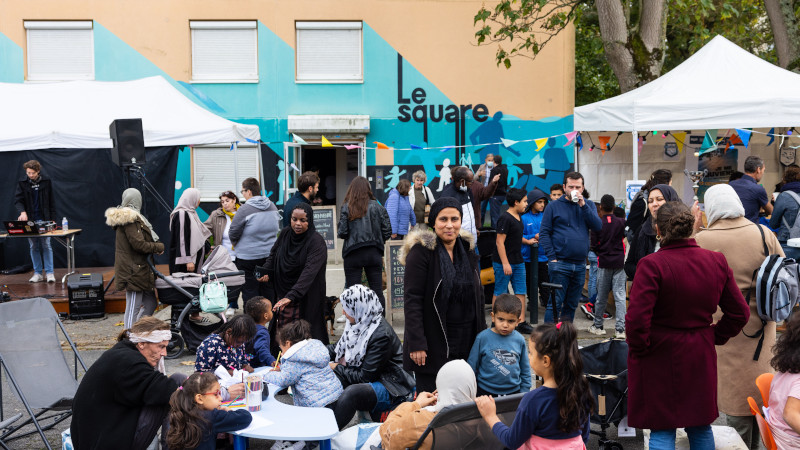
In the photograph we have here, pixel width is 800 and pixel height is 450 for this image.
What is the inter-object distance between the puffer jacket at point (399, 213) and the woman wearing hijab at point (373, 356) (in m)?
5.88

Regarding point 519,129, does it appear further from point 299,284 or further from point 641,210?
point 299,284

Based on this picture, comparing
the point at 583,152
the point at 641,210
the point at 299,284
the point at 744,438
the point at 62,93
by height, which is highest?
the point at 62,93

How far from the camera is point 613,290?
Result: 27.4 feet

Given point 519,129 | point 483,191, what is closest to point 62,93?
point 483,191

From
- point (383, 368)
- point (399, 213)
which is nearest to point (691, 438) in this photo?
point (383, 368)

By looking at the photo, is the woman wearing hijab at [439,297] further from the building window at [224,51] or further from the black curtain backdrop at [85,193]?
the building window at [224,51]

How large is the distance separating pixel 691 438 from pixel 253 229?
18.1ft

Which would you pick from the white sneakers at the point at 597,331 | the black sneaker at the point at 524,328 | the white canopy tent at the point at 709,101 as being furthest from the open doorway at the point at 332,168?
the white sneakers at the point at 597,331

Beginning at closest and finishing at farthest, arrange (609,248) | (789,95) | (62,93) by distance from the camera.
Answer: (609,248)
(789,95)
(62,93)

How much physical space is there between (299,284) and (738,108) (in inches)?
263

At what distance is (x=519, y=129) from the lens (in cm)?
1534

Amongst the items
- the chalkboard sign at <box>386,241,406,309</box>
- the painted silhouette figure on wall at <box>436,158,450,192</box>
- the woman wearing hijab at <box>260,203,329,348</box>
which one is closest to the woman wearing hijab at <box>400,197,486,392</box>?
the woman wearing hijab at <box>260,203,329,348</box>

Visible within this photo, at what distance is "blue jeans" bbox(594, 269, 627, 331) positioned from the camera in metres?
8.23

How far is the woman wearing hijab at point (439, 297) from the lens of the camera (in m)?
4.63
